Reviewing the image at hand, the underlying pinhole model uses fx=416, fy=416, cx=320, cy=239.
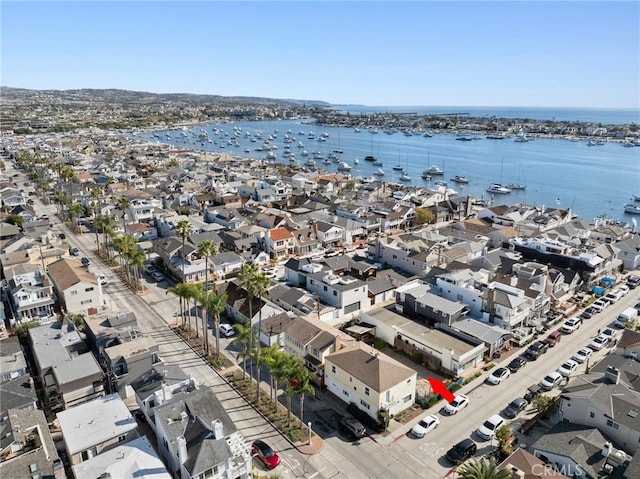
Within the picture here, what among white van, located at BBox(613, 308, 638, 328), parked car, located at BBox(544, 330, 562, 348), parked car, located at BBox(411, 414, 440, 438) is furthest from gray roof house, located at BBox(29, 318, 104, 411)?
white van, located at BBox(613, 308, 638, 328)

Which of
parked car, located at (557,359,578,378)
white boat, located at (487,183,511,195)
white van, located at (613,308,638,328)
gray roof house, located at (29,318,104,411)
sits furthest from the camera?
white boat, located at (487,183,511,195)

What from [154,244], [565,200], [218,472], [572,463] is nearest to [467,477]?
[572,463]

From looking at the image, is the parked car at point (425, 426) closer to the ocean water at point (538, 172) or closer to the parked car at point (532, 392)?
the parked car at point (532, 392)

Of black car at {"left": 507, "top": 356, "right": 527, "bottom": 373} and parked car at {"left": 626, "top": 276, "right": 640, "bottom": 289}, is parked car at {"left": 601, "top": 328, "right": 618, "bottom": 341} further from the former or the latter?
parked car at {"left": 626, "top": 276, "right": 640, "bottom": 289}

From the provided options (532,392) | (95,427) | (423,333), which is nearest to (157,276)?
(95,427)

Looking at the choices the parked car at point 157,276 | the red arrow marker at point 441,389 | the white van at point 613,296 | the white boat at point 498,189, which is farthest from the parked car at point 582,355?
the white boat at point 498,189
